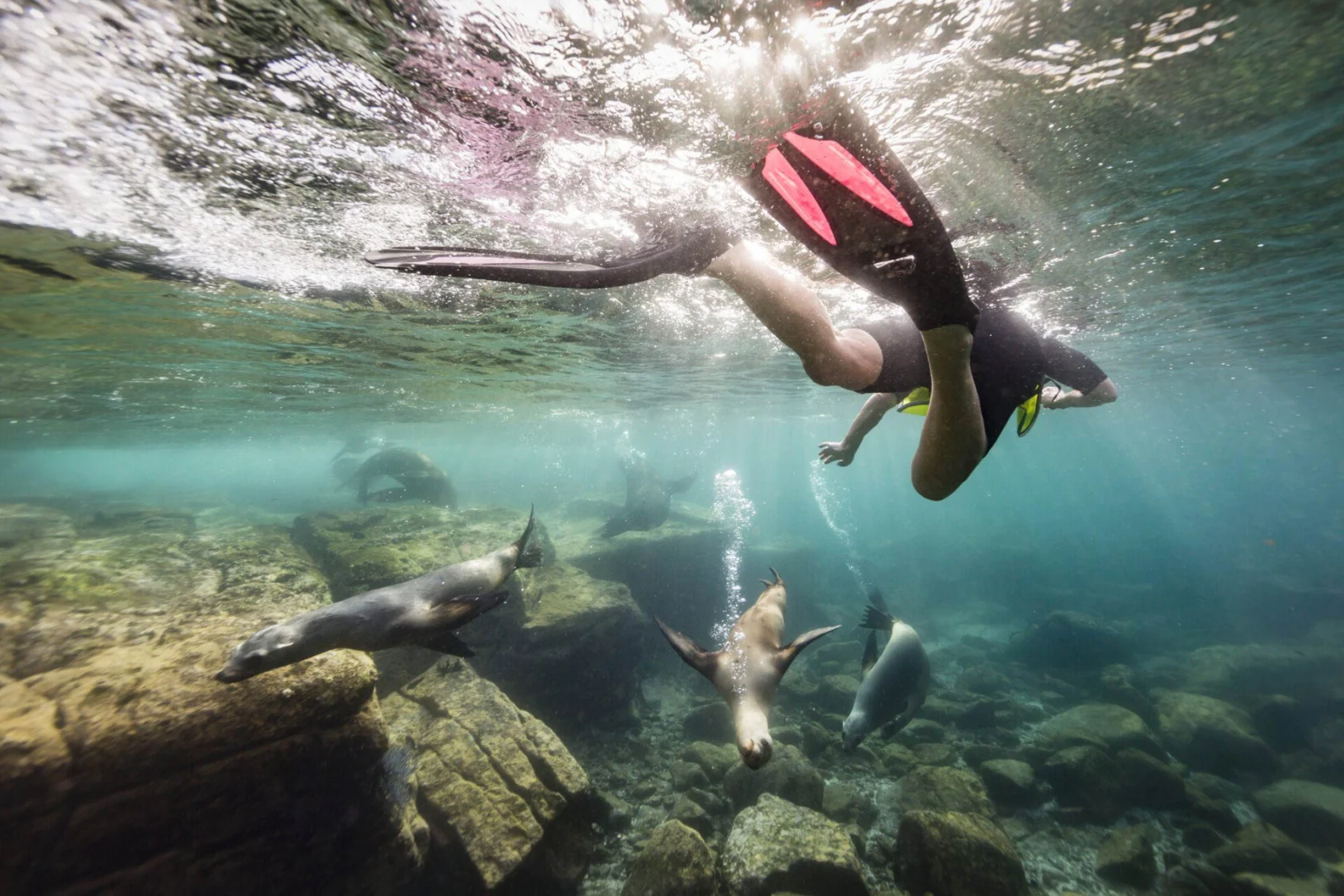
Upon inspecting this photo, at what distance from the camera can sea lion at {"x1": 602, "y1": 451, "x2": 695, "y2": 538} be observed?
22828mm

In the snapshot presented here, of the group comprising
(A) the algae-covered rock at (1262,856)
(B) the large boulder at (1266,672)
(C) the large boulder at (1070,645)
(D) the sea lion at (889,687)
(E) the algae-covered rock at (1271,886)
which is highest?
(D) the sea lion at (889,687)

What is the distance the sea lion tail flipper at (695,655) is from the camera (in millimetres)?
3260

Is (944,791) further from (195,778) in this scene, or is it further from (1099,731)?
(195,778)

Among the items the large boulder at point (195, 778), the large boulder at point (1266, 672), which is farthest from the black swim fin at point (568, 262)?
the large boulder at point (1266, 672)

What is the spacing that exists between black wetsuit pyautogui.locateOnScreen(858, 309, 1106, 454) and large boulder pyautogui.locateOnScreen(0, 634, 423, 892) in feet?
16.9

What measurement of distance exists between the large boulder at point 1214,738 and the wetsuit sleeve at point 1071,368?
1542 centimetres

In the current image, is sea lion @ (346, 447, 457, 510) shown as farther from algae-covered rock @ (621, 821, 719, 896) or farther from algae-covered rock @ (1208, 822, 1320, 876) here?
algae-covered rock @ (1208, 822, 1320, 876)

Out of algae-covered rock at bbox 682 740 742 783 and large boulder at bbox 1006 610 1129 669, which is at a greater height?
algae-covered rock at bbox 682 740 742 783

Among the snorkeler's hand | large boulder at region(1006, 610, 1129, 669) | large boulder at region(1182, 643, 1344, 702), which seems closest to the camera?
the snorkeler's hand

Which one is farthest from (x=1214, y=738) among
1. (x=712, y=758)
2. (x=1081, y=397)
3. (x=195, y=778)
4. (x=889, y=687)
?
(x=195, y=778)

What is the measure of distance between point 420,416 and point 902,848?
100 ft

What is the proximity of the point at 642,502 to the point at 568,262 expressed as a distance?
22.7 meters

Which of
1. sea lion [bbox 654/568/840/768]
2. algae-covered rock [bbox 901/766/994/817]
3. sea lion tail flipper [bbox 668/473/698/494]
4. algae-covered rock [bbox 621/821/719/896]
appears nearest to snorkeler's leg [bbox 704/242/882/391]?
sea lion [bbox 654/568/840/768]

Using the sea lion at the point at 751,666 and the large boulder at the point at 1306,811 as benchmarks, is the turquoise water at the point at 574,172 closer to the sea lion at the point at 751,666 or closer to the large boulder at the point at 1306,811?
the sea lion at the point at 751,666
